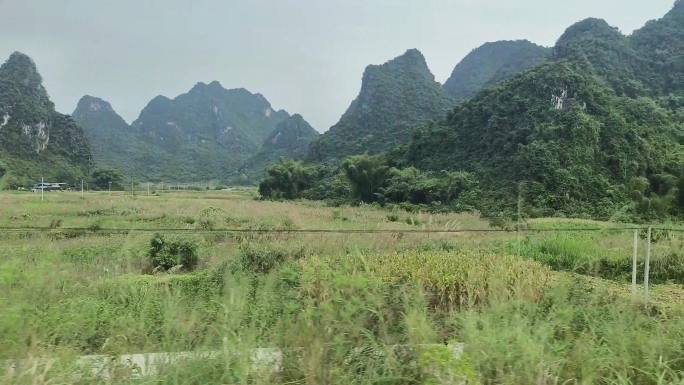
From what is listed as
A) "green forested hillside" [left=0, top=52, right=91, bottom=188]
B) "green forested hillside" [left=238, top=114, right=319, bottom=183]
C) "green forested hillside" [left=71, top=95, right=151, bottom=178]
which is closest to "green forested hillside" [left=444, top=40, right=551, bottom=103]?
"green forested hillside" [left=238, top=114, right=319, bottom=183]

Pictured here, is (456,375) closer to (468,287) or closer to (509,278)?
(468,287)

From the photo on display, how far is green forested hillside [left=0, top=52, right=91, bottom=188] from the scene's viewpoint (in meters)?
58.8

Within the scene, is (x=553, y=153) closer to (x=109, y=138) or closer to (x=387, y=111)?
(x=387, y=111)

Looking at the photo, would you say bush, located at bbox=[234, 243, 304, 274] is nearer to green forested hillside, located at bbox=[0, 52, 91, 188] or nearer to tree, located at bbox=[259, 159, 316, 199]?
tree, located at bbox=[259, 159, 316, 199]

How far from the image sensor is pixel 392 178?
3541 centimetres

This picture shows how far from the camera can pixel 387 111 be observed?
229 ft

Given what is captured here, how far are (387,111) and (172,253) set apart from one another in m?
63.5

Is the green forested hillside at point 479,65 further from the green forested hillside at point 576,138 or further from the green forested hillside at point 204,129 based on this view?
the green forested hillside at point 204,129

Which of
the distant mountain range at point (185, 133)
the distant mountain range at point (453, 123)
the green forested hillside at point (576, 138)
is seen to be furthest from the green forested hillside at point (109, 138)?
the green forested hillside at point (576, 138)

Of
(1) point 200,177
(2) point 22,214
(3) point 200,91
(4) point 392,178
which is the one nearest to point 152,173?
(1) point 200,177

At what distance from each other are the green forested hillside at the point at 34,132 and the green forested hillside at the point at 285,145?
28915 millimetres

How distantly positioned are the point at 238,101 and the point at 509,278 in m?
147

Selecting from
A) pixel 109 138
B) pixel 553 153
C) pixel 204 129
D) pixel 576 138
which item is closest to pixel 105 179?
pixel 109 138

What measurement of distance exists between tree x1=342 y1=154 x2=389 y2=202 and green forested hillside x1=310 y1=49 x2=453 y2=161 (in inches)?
888
